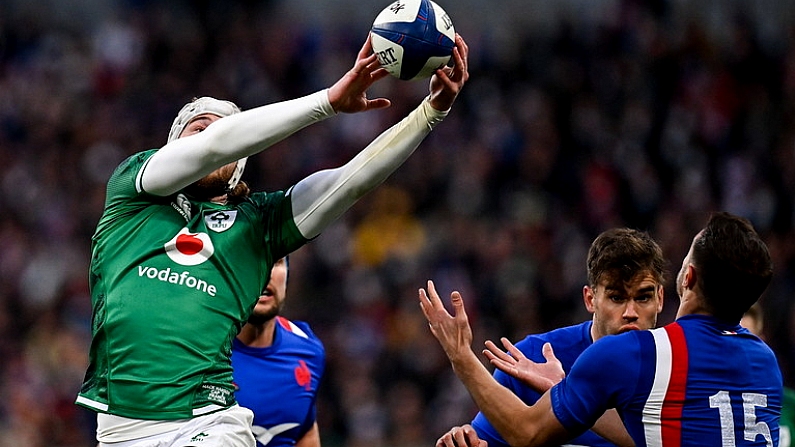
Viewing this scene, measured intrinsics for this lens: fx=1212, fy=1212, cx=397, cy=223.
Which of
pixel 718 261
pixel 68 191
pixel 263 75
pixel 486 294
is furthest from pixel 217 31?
pixel 718 261

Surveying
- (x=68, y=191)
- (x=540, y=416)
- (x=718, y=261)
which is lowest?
(x=68, y=191)

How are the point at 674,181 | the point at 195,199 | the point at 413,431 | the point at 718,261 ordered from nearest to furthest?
the point at 718,261, the point at 195,199, the point at 413,431, the point at 674,181

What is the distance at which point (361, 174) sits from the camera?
15.6ft

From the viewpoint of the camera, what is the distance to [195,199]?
485 cm

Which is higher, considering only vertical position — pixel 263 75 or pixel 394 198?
pixel 263 75

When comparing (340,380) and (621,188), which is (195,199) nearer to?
(340,380)

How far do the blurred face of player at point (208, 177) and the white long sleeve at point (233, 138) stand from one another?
31cm

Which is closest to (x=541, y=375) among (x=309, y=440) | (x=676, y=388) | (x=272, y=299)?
(x=676, y=388)

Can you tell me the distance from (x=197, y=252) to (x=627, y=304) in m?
1.89

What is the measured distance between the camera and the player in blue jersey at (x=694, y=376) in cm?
432

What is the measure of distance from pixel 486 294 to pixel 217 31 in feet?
19.8

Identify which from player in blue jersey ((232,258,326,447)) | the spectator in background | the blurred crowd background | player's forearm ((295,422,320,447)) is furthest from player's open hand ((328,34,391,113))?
the blurred crowd background

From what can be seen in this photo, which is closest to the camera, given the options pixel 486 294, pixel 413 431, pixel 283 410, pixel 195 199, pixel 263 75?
pixel 195 199

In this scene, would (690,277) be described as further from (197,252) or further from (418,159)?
(418,159)
